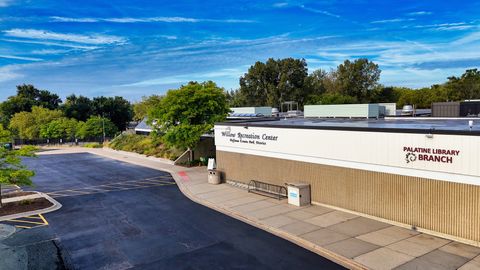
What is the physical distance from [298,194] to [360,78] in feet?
265

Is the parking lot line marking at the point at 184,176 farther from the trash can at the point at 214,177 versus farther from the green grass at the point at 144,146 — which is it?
the green grass at the point at 144,146

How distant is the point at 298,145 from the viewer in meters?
22.5

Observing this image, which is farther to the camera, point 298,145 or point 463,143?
point 298,145

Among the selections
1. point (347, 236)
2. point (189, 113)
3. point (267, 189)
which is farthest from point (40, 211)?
point (347, 236)

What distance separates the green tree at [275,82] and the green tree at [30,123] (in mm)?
51894

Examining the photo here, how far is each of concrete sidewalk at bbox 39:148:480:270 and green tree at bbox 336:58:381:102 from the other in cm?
7727

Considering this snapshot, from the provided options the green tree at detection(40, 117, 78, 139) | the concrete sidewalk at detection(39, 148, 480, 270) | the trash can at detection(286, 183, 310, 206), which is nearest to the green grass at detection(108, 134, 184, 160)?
the concrete sidewalk at detection(39, 148, 480, 270)

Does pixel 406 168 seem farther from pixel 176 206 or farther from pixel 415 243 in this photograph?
pixel 176 206

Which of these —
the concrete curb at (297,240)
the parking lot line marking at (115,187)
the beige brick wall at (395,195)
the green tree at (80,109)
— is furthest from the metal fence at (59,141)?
the beige brick wall at (395,195)

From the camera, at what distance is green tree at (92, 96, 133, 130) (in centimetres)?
9956

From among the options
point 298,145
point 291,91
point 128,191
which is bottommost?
point 128,191

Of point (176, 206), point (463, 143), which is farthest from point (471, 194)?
point (176, 206)

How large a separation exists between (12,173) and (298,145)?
18.0 meters

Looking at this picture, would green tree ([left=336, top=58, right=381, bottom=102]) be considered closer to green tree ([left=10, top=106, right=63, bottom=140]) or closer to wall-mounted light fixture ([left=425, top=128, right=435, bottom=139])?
green tree ([left=10, top=106, right=63, bottom=140])
